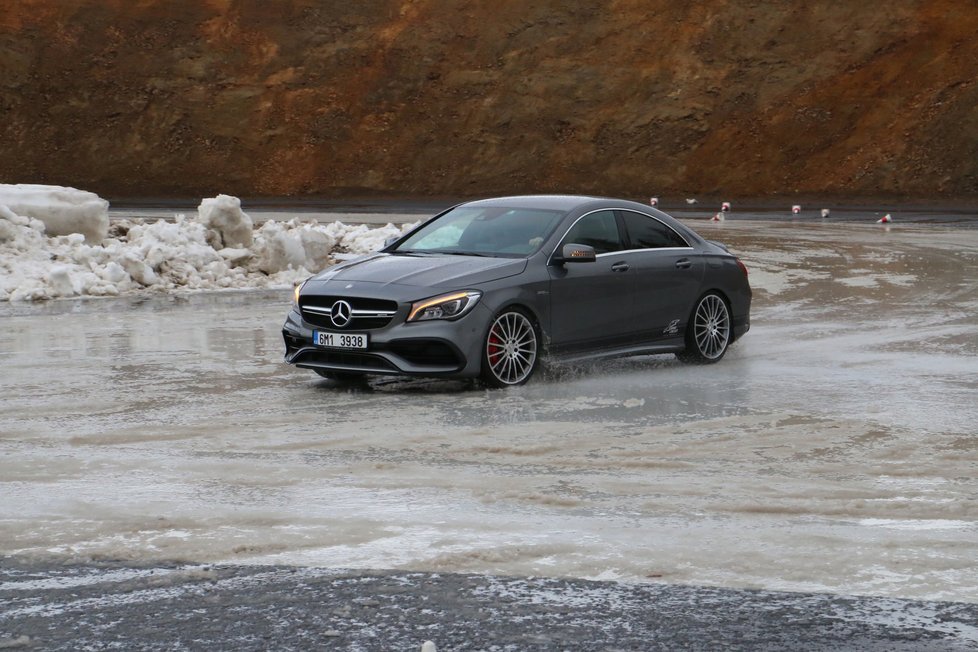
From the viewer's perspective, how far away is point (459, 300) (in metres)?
11.7

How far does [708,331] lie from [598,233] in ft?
4.78

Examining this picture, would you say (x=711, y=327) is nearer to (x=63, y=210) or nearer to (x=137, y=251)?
(x=137, y=251)

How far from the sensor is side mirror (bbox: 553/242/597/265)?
12.4 m

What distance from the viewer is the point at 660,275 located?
13.4 meters

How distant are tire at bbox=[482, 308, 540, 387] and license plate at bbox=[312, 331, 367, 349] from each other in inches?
35.9

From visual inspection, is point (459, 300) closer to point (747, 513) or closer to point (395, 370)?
point (395, 370)

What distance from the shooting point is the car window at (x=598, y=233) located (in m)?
12.9

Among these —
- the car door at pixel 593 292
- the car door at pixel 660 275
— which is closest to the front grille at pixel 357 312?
the car door at pixel 593 292

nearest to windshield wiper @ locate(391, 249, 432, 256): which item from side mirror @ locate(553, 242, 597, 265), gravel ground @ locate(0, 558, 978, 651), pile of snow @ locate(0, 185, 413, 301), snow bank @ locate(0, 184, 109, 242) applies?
side mirror @ locate(553, 242, 597, 265)

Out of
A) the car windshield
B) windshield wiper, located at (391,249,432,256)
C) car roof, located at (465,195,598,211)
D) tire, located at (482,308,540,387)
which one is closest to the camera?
tire, located at (482,308,540,387)

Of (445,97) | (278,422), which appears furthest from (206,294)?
(445,97)

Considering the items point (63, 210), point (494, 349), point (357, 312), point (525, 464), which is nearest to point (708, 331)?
point (494, 349)

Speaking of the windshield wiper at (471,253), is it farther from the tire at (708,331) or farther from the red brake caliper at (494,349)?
the tire at (708,331)

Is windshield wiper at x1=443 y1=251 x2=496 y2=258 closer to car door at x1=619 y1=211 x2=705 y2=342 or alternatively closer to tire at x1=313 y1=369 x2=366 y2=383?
tire at x1=313 y1=369 x2=366 y2=383
